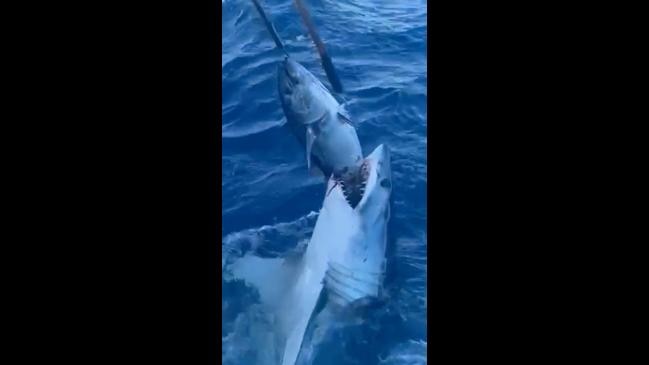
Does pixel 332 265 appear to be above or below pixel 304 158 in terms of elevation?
below

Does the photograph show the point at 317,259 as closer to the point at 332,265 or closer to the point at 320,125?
the point at 332,265

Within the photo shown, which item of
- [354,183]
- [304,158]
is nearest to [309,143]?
[304,158]

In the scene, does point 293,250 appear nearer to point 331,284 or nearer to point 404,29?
point 331,284

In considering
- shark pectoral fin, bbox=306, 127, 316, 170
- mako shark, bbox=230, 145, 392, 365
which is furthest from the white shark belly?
shark pectoral fin, bbox=306, 127, 316, 170

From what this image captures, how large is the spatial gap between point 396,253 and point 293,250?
12.8 inches

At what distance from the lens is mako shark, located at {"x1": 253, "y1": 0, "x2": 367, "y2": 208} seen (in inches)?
86.2

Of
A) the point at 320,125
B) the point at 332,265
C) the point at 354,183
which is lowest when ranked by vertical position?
the point at 332,265

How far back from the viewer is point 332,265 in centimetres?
217

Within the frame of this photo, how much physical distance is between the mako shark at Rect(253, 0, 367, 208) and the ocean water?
3 centimetres

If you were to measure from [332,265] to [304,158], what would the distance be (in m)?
0.36

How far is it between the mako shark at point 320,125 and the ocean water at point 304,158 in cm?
3

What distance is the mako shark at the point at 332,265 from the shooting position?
85.0 inches

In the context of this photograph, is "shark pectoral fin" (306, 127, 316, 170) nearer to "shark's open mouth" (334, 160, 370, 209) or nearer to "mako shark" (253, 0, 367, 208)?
"mako shark" (253, 0, 367, 208)

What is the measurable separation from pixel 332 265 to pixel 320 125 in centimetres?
45
